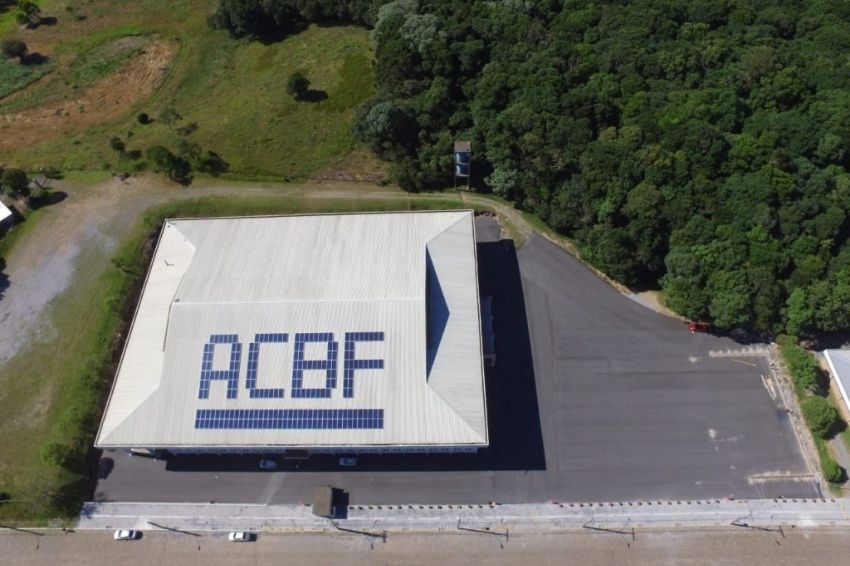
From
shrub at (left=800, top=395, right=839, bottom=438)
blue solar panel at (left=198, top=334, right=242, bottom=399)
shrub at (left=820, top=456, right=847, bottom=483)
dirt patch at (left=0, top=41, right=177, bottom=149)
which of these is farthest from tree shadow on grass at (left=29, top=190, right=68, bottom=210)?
shrub at (left=820, top=456, right=847, bottom=483)

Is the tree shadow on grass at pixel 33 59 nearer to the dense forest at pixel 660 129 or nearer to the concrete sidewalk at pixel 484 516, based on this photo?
the dense forest at pixel 660 129

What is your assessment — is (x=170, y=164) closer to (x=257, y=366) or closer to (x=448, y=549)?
(x=257, y=366)

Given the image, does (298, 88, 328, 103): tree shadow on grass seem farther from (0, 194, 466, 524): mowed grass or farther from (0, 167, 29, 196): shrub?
(0, 167, 29, 196): shrub

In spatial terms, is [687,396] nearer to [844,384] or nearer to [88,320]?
[844,384]

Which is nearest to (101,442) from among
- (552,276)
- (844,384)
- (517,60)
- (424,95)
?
(552,276)

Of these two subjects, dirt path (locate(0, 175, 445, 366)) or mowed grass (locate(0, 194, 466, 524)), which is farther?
dirt path (locate(0, 175, 445, 366))

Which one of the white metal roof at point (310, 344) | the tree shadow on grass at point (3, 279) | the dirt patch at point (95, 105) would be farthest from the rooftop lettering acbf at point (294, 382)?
the dirt patch at point (95, 105)
